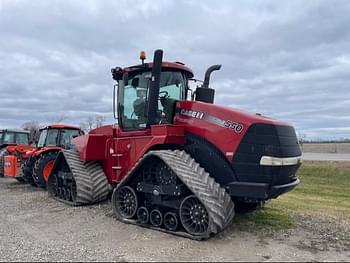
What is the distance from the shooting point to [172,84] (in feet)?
26.7

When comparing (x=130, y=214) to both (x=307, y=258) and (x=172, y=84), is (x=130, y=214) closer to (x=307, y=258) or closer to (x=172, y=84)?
(x=172, y=84)

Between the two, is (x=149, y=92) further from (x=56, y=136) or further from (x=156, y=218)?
(x=56, y=136)

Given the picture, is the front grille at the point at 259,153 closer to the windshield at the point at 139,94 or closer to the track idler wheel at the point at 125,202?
the windshield at the point at 139,94

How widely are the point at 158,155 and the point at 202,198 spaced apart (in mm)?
1213

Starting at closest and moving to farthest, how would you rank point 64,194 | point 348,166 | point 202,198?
point 202,198
point 64,194
point 348,166

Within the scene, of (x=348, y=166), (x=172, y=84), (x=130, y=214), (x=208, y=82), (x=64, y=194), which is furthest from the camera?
(x=348, y=166)

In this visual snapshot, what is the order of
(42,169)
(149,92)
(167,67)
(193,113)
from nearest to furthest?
(193,113), (149,92), (167,67), (42,169)

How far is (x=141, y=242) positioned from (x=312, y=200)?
25.5 feet

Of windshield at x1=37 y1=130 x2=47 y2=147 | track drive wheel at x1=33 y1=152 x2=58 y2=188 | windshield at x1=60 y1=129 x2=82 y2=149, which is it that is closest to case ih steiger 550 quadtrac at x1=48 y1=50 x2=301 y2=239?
track drive wheel at x1=33 y1=152 x2=58 y2=188

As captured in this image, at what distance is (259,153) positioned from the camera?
21.0 ft

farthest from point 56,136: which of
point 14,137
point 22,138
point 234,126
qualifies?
point 234,126

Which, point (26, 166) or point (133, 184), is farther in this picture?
point (26, 166)

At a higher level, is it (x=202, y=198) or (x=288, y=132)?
(x=288, y=132)

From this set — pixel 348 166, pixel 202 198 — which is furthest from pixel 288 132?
pixel 348 166
